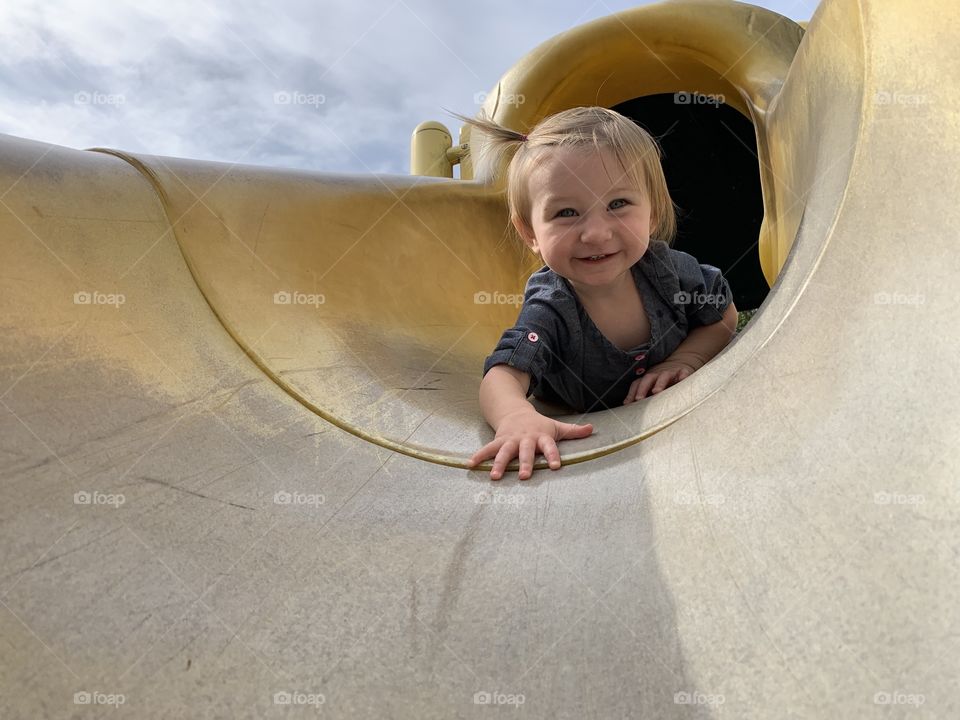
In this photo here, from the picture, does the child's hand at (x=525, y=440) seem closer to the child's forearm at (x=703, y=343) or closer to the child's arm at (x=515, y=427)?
the child's arm at (x=515, y=427)

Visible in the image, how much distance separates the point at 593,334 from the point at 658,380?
4.1 inches

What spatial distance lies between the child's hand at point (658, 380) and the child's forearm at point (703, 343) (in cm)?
2

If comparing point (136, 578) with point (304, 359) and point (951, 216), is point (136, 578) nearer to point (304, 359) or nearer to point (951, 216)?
point (304, 359)

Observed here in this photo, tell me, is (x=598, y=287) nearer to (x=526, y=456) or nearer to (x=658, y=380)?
(x=658, y=380)

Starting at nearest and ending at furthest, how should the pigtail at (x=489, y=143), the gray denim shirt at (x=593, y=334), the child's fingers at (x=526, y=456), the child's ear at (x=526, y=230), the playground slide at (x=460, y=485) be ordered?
the playground slide at (x=460, y=485)
the child's fingers at (x=526, y=456)
the gray denim shirt at (x=593, y=334)
the child's ear at (x=526, y=230)
the pigtail at (x=489, y=143)

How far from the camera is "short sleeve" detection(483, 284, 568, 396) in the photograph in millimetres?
841

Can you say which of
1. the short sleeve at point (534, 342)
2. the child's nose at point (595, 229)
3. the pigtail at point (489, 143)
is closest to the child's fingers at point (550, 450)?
the short sleeve at point (534, 342)

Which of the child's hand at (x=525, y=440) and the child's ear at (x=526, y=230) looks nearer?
the child's hand at (x=525, y=440)

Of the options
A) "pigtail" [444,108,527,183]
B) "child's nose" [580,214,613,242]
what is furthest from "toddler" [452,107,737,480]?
"pigtail" [444,108,527,183]

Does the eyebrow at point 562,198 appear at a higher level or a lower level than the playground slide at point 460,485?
higher

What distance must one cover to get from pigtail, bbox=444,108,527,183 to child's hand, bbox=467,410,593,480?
510 millimetres

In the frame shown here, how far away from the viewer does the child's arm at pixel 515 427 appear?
0.64 m

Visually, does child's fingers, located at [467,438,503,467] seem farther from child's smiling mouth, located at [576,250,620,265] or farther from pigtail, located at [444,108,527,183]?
pigtail, located at [444,108,527,183]

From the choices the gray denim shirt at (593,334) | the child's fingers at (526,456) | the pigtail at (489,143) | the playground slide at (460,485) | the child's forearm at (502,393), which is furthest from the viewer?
→ the pigtail at (489,143)
